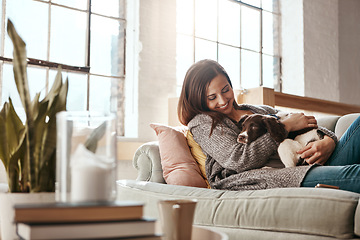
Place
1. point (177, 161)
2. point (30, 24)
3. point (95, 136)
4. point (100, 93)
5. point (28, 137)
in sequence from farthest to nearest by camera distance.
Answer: point (100, 93), point (30, 24), point (177, 161), point (28, 137), point (95, 136)

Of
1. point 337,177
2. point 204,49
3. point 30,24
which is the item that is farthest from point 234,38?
point 337,177

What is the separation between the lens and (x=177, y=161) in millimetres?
2066

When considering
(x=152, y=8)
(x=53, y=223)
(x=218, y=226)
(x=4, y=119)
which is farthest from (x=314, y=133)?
(x=152, y=8)

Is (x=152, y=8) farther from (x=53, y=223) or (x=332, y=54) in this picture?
(x=53, y=223)

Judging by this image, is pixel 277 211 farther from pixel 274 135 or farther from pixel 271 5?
pixel 271 5

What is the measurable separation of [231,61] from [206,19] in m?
0.54

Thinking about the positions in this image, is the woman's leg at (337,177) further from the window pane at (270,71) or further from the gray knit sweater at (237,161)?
the window pane at (270,71)

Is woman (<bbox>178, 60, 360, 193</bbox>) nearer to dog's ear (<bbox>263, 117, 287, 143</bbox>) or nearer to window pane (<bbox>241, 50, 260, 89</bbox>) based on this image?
dog's ear (<bbox>263, 117, 287, 143</bbox>)

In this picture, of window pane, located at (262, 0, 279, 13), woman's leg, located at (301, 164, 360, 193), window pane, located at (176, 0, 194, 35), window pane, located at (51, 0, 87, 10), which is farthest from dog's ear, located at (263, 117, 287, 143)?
window pane, located at (262, 0, 279, 13)

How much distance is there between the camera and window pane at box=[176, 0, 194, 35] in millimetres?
4152

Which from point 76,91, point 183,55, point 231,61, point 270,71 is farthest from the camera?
point 270,71

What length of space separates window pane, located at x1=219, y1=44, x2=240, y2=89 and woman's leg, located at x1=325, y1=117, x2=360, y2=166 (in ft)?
8.96

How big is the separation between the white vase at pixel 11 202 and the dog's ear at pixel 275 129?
3.79 ft

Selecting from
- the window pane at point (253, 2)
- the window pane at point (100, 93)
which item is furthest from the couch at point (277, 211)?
the window pane at point (253, 2)
